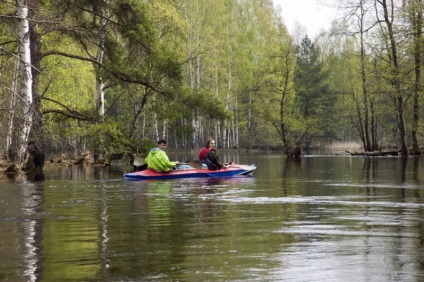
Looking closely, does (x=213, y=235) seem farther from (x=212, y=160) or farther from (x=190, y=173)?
(x=212, y=160)

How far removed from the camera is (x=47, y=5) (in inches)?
993

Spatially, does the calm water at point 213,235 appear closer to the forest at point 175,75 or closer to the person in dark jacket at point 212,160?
the forest at point 175,75

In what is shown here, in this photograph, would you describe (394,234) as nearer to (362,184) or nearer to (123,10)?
(362,184)

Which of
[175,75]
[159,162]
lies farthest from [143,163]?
[175,75]

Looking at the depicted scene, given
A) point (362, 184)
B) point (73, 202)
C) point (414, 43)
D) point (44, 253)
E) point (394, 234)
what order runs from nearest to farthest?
point (44, 253)
point (394, 234)
point (73, 202)
point (362, 184)
point (414, 43)

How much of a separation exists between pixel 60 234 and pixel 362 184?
1135 cm

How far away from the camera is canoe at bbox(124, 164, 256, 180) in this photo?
69.5 feet

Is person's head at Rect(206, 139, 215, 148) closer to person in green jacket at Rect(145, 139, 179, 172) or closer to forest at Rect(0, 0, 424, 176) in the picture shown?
person in green jacket at Rect(145, 139, 179, 172)

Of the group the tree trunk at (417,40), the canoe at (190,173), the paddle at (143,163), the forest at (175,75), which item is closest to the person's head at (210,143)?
the canoe at (190,173)

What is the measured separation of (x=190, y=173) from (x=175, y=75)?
5.72 metres

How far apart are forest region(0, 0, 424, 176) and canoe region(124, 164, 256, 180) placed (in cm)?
339

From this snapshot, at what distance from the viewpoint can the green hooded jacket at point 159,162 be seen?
2120cm

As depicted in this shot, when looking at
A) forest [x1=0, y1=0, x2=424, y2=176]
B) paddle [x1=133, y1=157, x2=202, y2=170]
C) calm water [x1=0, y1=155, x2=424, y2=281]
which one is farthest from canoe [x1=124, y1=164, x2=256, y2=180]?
calm water [x1=0, y1=155, x2=424, y2=281]

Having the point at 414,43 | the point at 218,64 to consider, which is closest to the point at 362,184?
the point at 414,43
